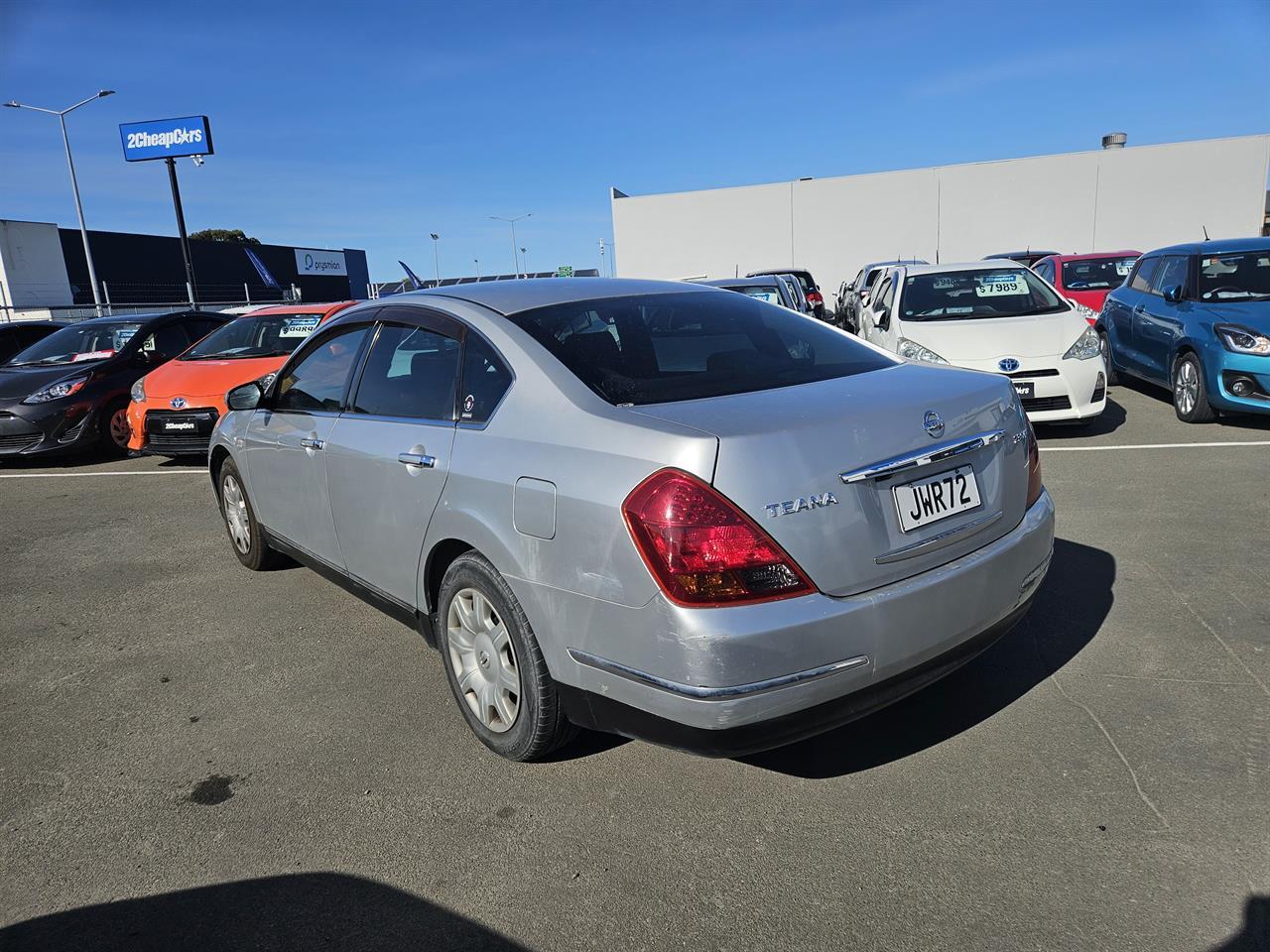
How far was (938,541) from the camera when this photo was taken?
8.39ft

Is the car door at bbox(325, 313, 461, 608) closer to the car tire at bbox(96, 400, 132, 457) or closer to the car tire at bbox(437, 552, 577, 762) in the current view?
the car tire at bbox(437, 552, 577, 762)

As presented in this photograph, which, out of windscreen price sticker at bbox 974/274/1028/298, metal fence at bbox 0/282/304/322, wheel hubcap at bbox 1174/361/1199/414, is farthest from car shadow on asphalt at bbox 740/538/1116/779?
metal fence at bbox 0/282/304/322

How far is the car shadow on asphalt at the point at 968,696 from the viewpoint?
9.55 feet

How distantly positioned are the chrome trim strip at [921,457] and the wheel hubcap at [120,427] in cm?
976

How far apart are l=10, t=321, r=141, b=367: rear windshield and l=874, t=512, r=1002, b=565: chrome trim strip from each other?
10.3 m

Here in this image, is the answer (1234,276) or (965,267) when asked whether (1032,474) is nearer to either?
(965,267)

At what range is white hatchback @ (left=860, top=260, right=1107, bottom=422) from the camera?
24.7ft

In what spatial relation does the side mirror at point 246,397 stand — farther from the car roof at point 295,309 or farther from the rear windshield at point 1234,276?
the rear windshield at point 1234,276

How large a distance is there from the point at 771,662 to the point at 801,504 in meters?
0.42

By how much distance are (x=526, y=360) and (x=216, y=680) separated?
2134 mm

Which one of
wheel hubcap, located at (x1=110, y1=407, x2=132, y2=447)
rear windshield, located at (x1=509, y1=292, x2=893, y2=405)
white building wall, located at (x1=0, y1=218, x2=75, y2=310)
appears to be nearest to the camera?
rear windshield, located at (x1=509, y1=292, x2=893, y2=405)

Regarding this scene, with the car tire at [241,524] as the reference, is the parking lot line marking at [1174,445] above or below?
below

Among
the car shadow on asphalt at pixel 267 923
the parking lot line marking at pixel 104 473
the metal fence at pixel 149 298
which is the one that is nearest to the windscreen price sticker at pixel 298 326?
the parking lot line marking at pixel 104 473

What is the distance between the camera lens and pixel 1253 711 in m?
3.03
